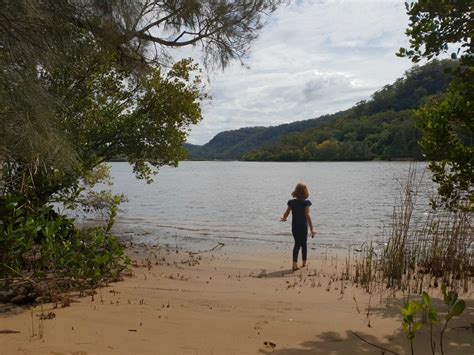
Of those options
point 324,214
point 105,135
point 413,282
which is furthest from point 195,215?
point 413,282

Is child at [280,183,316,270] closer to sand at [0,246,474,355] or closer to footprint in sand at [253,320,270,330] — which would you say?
sand at [0,246,474,355]

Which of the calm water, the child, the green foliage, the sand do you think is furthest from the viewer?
the calm water

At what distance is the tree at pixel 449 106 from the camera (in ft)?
16.7

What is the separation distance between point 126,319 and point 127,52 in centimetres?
552

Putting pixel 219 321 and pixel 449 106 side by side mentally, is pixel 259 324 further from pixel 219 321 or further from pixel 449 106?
pixel 449 106

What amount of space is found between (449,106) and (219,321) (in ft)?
12.3

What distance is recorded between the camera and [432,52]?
5.40 meters

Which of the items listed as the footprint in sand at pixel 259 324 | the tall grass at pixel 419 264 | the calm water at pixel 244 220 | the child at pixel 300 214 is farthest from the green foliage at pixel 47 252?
the calm water at pixel 244 220

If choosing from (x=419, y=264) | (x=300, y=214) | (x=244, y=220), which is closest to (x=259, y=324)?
(x=419, y=264)

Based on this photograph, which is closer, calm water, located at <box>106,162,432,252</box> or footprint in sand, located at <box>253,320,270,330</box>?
footprint in sand, located at <box>253,320,270,330</box>

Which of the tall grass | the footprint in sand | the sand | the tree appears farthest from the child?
the footprint in sand

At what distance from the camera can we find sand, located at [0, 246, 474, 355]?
397 cm

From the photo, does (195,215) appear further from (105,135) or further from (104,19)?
(104,19)

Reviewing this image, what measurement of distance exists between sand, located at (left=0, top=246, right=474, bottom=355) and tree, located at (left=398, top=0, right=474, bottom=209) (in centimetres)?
158
